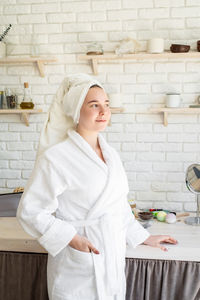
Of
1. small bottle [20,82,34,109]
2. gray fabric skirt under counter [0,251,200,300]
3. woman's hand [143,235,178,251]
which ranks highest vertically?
small bottle [20,82,34,109]

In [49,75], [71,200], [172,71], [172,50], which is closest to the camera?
[71,200]

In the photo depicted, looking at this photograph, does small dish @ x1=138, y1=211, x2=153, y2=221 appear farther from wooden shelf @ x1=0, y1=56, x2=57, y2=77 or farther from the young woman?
wooden shelf @ x1=0, y1=56, x2=57, y2=77

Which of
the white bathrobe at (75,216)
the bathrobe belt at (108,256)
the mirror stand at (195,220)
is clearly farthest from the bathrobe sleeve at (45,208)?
the mirror stand at (195,220)

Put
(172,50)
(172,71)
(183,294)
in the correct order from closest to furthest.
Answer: (183,294) < (172,50) < (172,71)

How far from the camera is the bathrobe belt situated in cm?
146

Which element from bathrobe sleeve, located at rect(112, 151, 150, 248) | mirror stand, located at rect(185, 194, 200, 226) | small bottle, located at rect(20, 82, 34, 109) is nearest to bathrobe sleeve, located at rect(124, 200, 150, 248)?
bathrobe sleeve, located at rect(112, 151, 150, 248)

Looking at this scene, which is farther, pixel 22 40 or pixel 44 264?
pixel 22 40

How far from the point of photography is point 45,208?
1.41 meters

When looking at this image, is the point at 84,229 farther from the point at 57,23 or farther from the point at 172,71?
the point at 57,23

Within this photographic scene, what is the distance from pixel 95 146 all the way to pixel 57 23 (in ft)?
4.67

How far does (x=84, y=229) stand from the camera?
1.49 metres

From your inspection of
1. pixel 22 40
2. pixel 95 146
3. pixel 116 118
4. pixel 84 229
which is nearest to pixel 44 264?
pixel 84 229

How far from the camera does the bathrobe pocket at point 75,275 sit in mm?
1449

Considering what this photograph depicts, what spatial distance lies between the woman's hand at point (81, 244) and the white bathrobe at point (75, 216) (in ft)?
0.07
